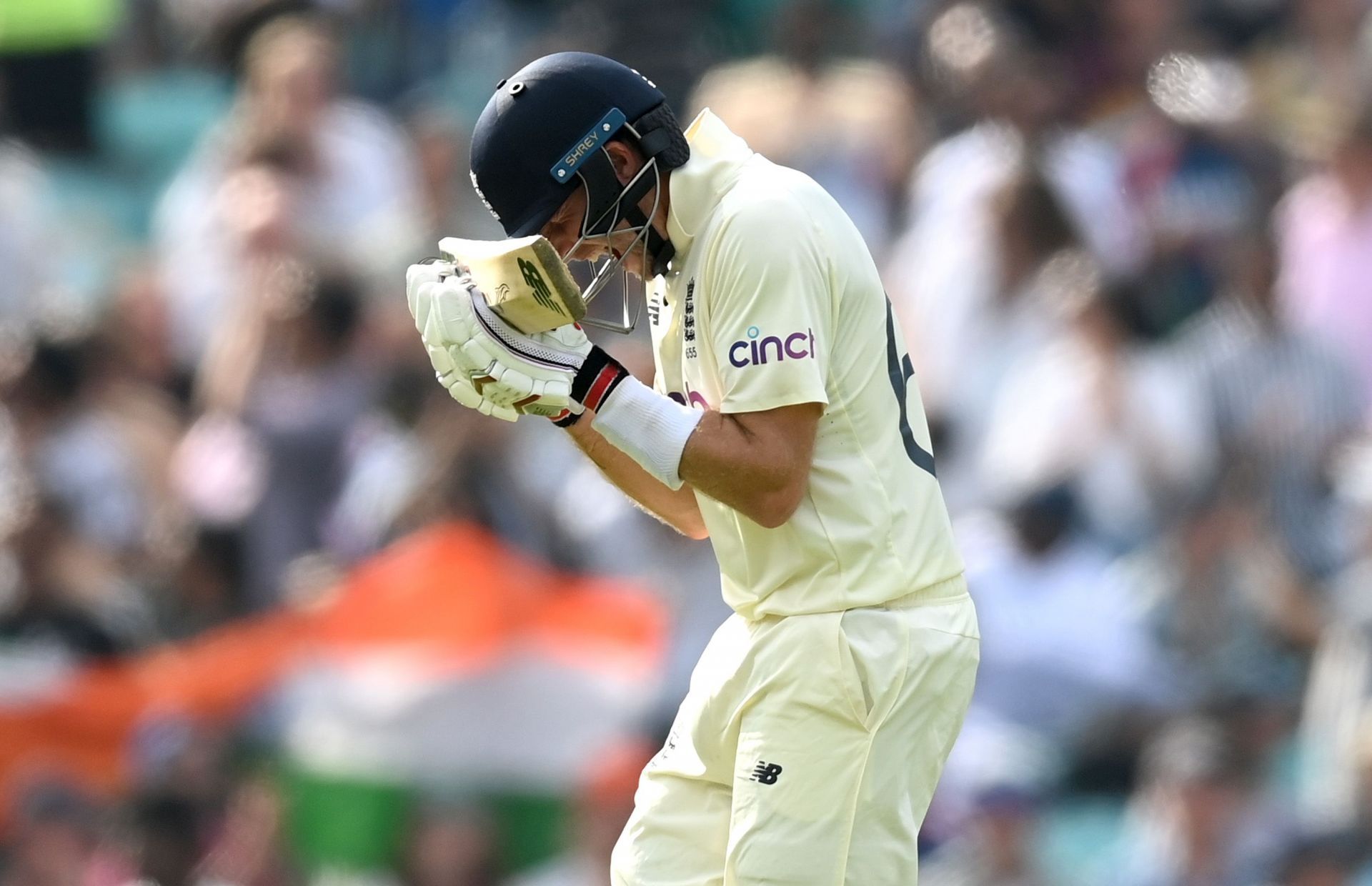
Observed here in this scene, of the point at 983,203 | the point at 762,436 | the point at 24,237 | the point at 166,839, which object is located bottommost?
the point at 166,839

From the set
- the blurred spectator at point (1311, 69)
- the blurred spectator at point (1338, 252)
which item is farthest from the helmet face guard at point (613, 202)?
the blurred spectator at point (1311, 69)

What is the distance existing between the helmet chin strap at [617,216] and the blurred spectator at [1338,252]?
17.8 ft

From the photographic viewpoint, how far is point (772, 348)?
13.1ft

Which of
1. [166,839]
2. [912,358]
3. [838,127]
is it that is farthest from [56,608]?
[838,127]

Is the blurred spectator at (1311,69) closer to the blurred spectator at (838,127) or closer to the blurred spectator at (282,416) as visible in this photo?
the blurred spectator at (838,127)

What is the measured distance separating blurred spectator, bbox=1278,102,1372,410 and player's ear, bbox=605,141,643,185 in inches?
218

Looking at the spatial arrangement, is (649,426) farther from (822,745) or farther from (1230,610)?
(1230,610)

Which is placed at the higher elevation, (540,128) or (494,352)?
(540,128)

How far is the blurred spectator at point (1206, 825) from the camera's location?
7762mm

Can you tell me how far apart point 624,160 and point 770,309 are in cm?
46

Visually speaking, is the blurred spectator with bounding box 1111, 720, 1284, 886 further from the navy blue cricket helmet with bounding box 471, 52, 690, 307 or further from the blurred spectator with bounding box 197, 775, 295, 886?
the navy blue cricket helmet with bounding box 471, 52, 690, 307

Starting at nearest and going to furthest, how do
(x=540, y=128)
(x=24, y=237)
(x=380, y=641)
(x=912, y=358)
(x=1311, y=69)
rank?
(x=540, y=128), (x=912, y=358), (x=380, y=641), (x=1311, y=69), (x=24, y=237)

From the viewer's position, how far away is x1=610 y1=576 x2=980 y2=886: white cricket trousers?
13.5ft

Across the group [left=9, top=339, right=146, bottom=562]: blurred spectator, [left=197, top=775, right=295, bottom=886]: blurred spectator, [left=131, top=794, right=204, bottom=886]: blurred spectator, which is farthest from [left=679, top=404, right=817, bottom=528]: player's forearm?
[left=9, top=339, right=146, bottom=562]: blurred spectator
